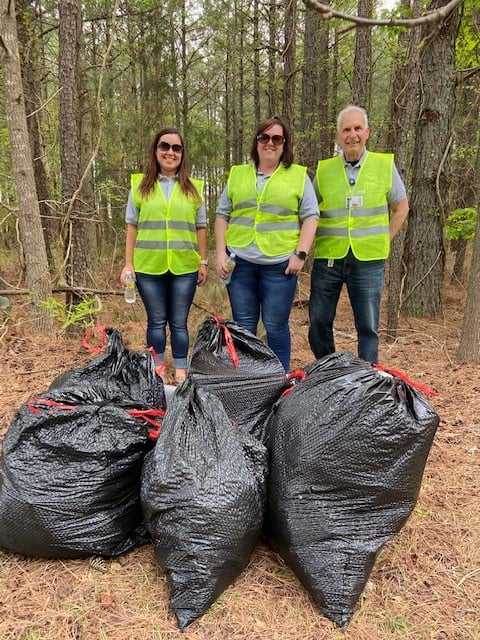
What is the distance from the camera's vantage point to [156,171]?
2.79 m

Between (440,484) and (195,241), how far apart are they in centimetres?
198

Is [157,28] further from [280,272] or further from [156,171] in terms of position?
[280,272]

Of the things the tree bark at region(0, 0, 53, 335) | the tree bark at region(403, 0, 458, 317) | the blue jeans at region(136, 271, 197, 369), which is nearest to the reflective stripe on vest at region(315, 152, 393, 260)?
the blue jeans at region(136, 271, 197, 369)

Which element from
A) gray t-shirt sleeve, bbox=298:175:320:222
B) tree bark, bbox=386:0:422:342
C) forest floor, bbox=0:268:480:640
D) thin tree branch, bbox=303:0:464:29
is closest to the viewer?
thin tree branch, bbox=303:0:464:29

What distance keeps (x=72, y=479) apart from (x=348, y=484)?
0.97 meters

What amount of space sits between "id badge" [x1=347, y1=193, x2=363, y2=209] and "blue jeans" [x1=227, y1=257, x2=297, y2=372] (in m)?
0.52

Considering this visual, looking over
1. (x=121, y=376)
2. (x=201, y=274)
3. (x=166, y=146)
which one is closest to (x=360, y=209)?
(x=201, y=274)

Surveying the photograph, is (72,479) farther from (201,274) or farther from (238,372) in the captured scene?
(201,274)

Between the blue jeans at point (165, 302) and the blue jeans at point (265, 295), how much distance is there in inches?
14.3

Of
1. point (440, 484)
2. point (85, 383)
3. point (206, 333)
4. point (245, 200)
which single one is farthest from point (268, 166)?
point (440, 484)

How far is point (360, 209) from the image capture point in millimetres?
2627

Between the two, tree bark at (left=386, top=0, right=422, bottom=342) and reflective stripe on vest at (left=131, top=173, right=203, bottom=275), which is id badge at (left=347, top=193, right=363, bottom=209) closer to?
reflective stripe on vest at (left=131, top=173, right=203, bottom=275)

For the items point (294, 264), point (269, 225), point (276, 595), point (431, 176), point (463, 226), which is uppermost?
point (431, 176)

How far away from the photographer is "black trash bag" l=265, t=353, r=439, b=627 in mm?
1454
